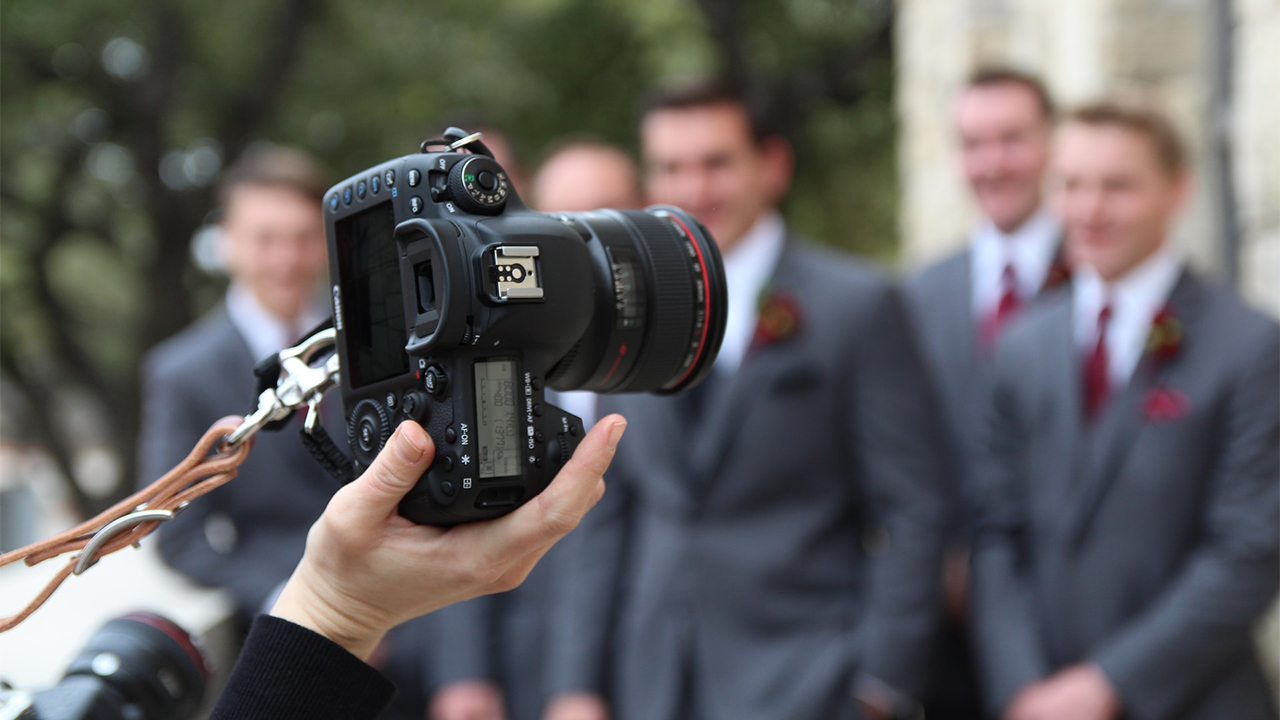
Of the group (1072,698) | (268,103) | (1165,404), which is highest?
(268,103)

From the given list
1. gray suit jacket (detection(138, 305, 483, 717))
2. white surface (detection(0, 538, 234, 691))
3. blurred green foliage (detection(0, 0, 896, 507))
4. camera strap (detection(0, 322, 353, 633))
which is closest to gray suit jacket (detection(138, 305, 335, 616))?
gray suit jacket (detection(138, 305, 483, 717))

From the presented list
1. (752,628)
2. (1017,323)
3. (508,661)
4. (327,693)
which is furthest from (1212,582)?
(327,693)

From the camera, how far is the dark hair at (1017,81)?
3781mm

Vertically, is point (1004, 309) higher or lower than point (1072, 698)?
higher

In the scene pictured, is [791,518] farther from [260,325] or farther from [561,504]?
[260,325]

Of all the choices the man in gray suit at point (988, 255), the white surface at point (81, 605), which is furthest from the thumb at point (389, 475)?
the man in gray suit at point (988, 255)

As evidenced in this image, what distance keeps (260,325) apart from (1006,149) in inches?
92.1

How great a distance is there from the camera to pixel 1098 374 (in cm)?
296

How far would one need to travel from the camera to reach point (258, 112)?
34.2 feet

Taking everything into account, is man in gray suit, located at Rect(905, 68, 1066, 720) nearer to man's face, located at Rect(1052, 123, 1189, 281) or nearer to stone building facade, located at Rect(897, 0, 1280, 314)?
stone building facade, located at Rect(897, 0, 1280, 314)

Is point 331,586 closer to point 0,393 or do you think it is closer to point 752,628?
point 752,628

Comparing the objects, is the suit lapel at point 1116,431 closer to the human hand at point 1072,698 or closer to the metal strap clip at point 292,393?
the human hand at point 1072,698

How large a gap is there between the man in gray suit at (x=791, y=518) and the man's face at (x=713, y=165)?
217 mm

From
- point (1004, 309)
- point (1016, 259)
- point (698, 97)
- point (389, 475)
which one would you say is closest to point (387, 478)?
point (389, 475)
